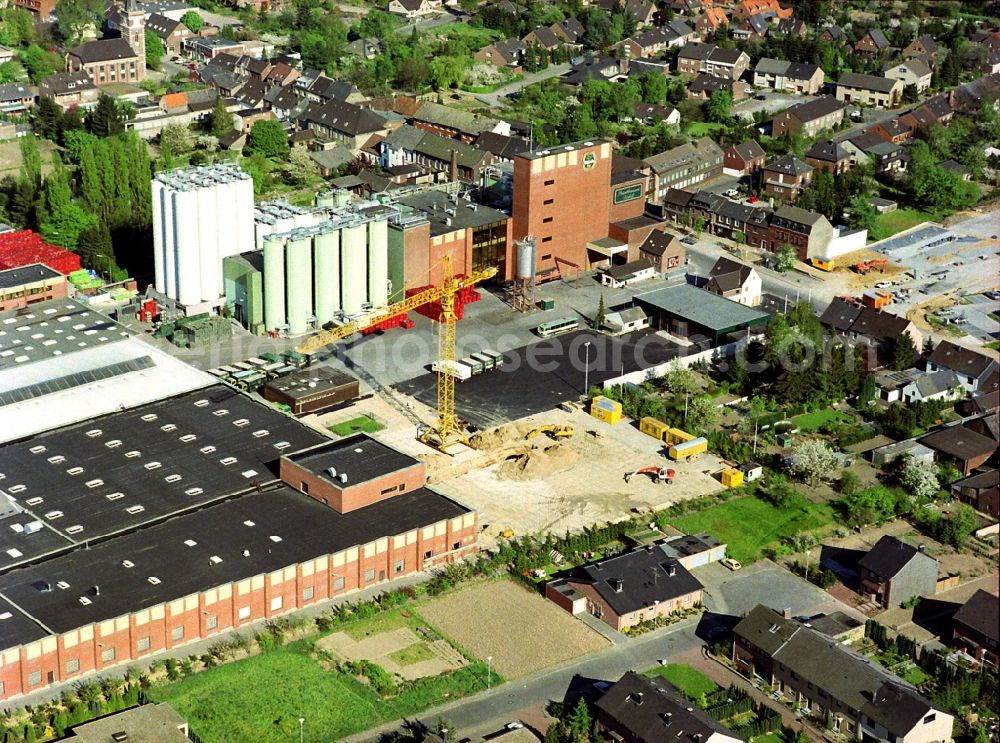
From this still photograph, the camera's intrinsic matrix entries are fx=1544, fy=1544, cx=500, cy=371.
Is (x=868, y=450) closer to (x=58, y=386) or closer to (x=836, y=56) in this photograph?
(x=58, y=386)

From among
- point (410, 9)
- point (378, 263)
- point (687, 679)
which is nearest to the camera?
point (687, 679)

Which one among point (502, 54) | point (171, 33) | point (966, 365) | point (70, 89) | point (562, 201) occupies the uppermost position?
point (171, 33)

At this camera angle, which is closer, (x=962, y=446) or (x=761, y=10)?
(x=962, y=446)

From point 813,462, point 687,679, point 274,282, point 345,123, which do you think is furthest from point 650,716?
point 345,123

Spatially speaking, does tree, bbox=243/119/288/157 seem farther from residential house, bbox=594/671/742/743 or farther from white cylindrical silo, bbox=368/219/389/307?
residential house, bbox=594/671/742/743

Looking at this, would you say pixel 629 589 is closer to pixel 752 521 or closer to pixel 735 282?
pixel 752 521

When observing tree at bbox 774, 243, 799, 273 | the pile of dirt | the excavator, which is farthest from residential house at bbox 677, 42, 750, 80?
the excavator

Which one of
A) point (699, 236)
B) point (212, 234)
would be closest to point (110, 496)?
point (212, 234)

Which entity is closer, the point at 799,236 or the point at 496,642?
the point at 496,642
